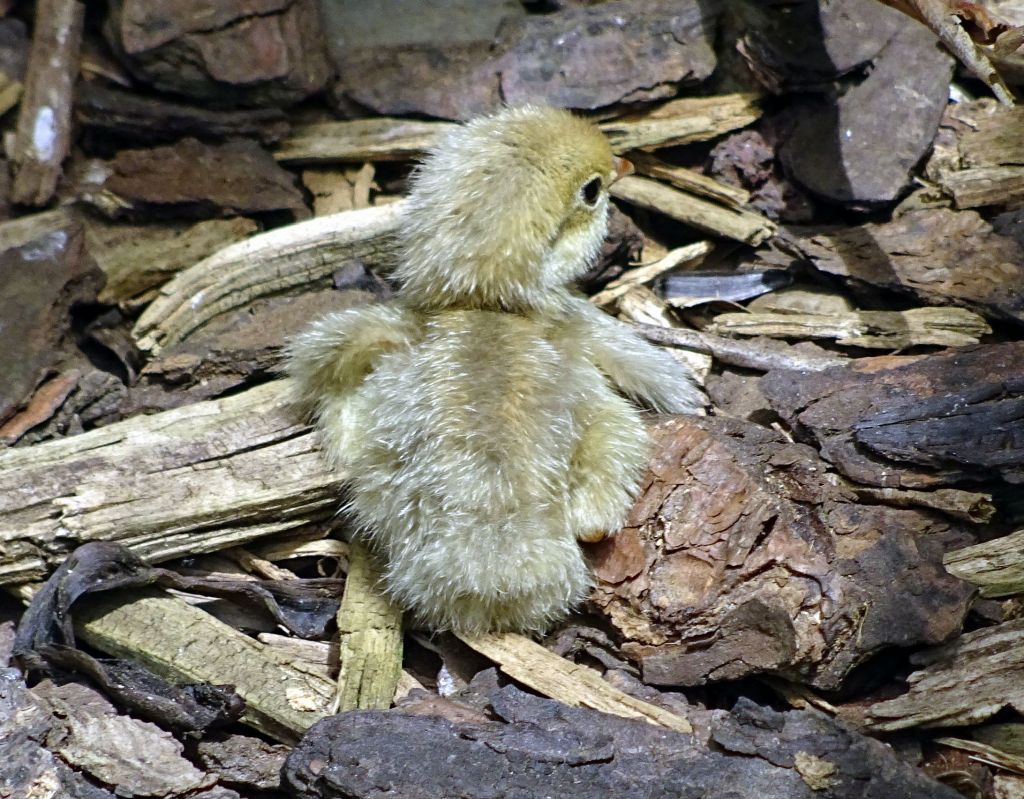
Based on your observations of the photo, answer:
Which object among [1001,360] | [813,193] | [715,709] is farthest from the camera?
[813,193]

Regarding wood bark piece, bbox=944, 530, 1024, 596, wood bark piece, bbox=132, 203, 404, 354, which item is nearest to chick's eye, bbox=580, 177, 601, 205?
wood bark piece, bbox=132, 203, 404, 354

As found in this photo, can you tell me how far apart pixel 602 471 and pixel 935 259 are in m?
1.27

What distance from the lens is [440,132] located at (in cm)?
376

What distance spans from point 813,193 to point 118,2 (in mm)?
2474

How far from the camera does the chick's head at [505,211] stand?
2.91 metres

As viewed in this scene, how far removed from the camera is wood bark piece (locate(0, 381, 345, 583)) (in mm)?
2760

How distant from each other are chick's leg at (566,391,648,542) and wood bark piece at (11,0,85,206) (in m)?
2.10

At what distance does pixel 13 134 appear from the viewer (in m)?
3.83

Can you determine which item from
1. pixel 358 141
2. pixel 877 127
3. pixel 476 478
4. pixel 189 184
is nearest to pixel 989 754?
pixel 476 478

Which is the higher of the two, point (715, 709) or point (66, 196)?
point (66, 196)

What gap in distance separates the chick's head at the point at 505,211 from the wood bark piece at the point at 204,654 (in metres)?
1.05

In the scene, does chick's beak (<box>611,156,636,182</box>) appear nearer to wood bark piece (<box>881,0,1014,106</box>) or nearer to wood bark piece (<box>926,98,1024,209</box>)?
wood bark piece (<box>881,0,1014,106</box>)

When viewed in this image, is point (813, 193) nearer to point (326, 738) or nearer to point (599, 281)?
point (599, 281)

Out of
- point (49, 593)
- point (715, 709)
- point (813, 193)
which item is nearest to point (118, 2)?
point (49, 593)
